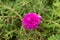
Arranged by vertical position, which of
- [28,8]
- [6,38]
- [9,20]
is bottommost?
[6,38]

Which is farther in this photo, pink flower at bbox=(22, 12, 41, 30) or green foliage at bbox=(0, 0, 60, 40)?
green foliage at bbox=(0, 0, 60, 40)

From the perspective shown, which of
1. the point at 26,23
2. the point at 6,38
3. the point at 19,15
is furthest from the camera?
the point at 6,38

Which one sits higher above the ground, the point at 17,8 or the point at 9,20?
the point at 17,8

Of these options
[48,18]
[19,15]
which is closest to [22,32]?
[19,15]

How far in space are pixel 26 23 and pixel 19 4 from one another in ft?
1.16

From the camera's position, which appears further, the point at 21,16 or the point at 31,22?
the point at 21,16

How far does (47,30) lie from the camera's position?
1613mm

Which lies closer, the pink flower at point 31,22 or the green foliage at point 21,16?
the pink flower at point 31,22

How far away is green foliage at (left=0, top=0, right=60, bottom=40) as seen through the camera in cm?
153

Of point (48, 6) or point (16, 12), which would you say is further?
point (48, 6)

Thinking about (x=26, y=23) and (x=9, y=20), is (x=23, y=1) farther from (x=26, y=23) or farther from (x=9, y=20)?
(x=26, y=23)

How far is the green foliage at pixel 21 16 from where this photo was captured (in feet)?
5.02

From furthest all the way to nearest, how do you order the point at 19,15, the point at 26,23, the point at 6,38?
the point at 6,38 → the point at 19,15 → the point at 26,23

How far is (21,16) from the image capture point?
1.61 meters
